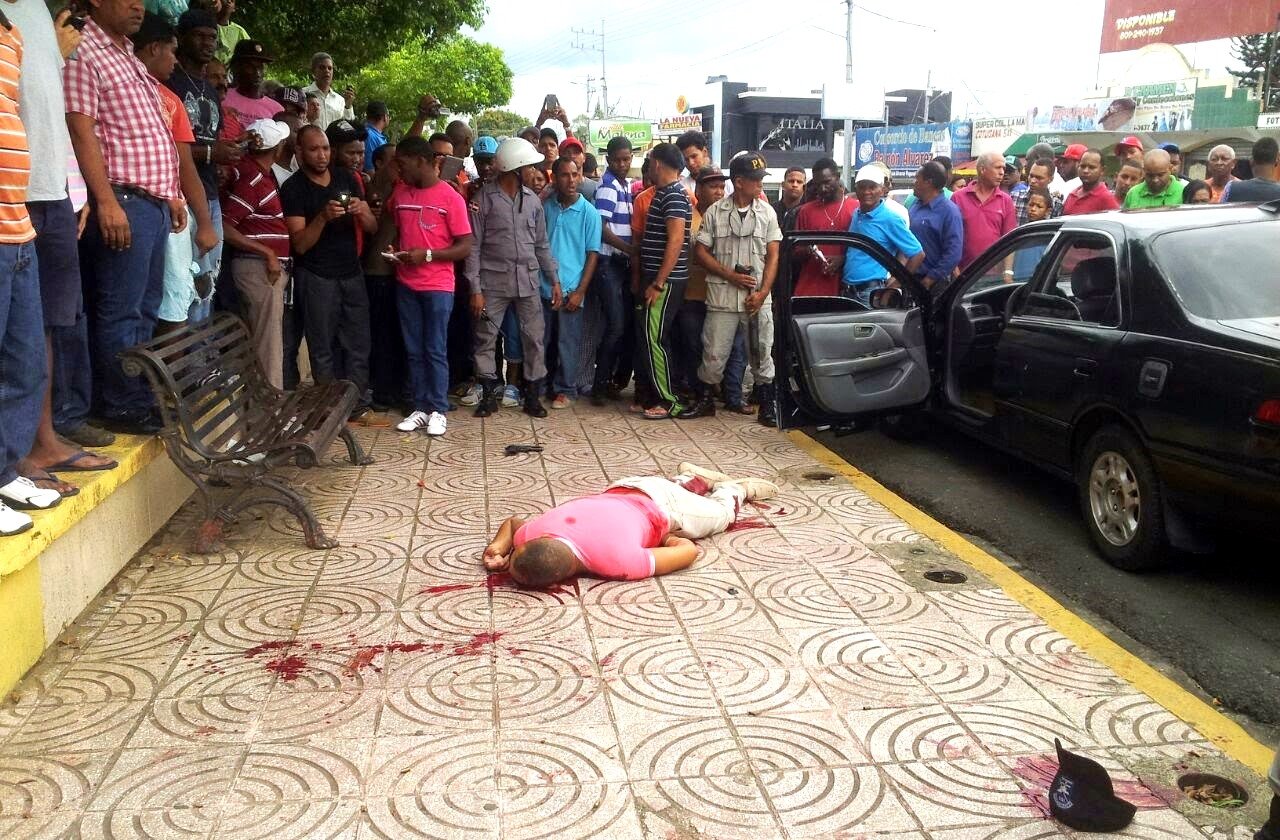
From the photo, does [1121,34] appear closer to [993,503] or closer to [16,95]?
[993,503]

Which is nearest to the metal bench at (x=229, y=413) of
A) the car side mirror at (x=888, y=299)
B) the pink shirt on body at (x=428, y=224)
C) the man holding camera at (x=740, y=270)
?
the pink shirt on body at (x=428, y=224)

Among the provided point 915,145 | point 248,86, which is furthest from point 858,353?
point 915,145

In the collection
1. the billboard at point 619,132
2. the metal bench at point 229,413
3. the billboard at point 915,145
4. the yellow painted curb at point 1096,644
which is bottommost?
the yellow painted curb at point 1096,644

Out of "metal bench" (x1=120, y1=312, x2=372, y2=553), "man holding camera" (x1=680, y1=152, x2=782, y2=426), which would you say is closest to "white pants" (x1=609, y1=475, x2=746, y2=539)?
"metal bench" (x1=120, y1=312, x2=372, y2=553)

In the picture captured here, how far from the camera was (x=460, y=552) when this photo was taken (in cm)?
510

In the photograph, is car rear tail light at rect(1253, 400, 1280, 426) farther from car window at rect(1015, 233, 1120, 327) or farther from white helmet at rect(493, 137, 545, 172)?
white helmet at rect(493, 137, 545, 172)

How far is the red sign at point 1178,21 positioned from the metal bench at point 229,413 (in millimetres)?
38805

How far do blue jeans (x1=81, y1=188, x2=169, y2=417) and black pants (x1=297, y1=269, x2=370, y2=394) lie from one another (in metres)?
2.04

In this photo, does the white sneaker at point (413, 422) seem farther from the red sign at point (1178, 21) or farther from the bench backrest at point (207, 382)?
the red sign at point (1178, 21)

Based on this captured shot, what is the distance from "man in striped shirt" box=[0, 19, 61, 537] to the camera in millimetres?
3713

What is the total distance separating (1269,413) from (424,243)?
521 centimetres

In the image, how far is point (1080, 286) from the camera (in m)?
5.51

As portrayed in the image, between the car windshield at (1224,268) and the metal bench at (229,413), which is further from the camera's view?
the metal bench at (229,413)

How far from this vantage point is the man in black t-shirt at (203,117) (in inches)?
247
